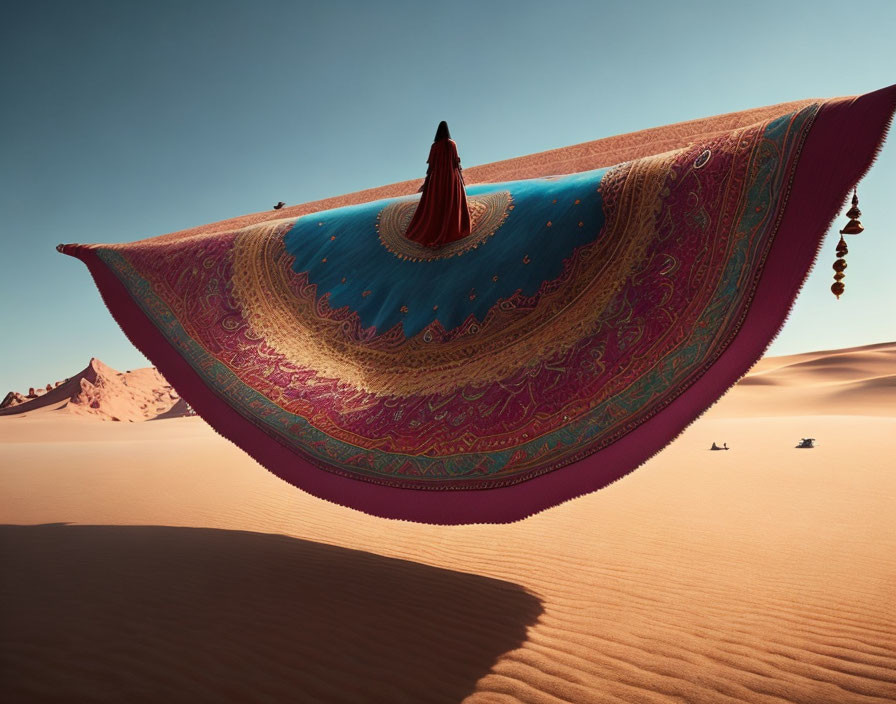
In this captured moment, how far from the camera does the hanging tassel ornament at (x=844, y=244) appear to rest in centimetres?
231

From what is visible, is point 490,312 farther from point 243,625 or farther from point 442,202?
point 243,625

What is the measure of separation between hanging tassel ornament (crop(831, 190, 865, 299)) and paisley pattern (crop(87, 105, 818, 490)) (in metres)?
0.27

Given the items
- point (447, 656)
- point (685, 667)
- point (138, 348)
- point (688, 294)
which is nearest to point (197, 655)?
point (447, 656)

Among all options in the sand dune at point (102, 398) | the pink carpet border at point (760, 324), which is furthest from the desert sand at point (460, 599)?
the sand dune at point (102, 398)

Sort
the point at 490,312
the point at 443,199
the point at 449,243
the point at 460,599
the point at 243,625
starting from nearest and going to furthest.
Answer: the point at 490,312
the point at 243,625
the point at 443,199
the point at 449,243
the point at 460,599

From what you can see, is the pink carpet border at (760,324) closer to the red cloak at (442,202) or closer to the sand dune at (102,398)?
the red cloak at (442,202)

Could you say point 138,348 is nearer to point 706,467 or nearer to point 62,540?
point 62,540

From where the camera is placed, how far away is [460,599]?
3986 millimetres

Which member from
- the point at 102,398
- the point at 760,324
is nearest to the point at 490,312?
the point at 760,324

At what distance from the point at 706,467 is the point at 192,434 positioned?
19374mm

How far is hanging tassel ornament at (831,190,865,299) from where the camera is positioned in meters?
2.31

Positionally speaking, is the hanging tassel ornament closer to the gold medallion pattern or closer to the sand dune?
the gold medallion pattern

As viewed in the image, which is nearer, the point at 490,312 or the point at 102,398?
the point at 490,312

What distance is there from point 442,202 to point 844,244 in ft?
7.47
